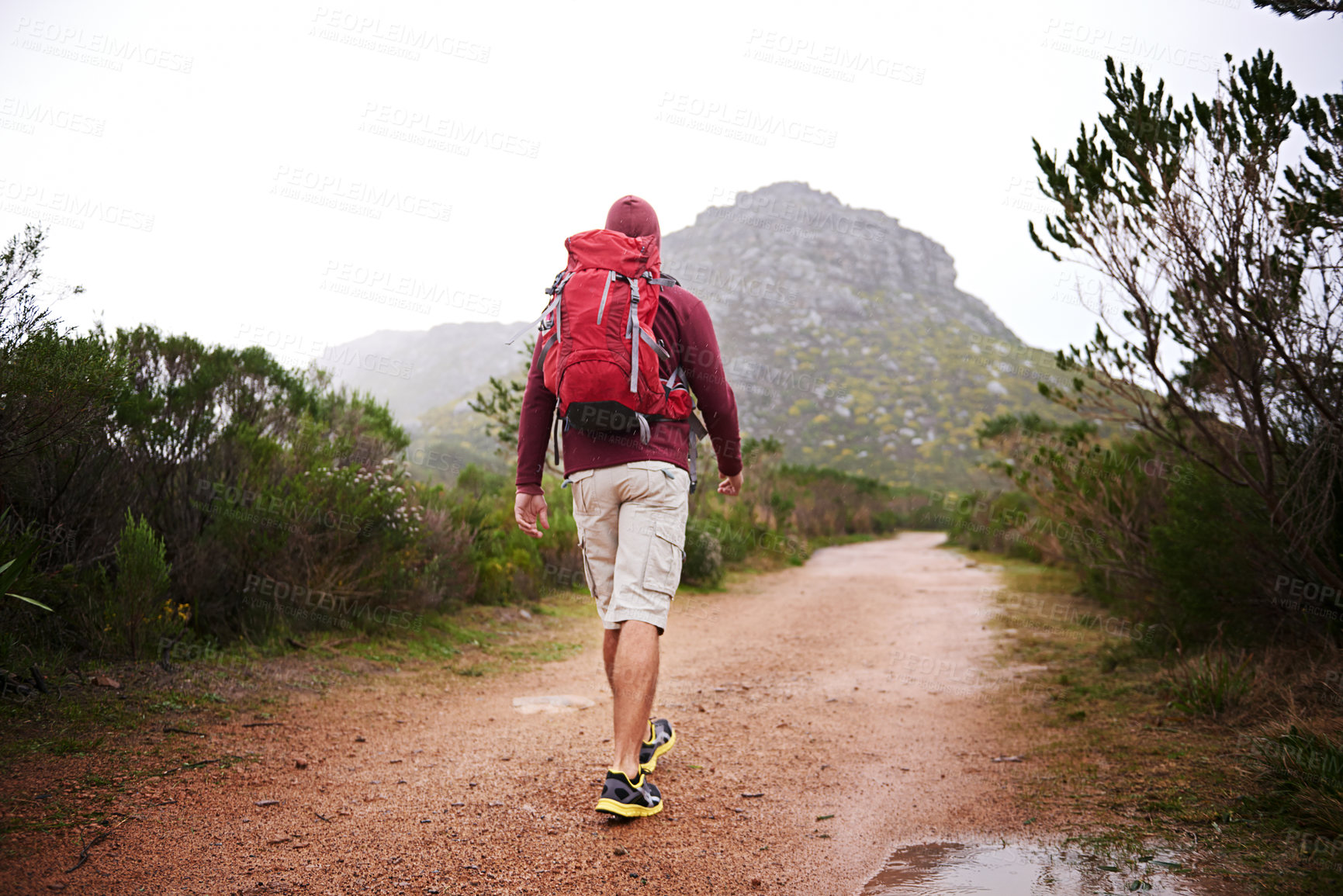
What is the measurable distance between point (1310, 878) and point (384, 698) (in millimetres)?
4388

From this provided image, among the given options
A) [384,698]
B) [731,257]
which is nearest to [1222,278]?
[384,698]

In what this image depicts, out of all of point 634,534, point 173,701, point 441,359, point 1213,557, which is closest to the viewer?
point 634,534

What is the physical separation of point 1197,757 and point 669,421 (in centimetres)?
286

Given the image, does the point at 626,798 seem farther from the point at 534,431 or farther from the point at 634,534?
the point at 534,431

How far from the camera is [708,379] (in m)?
3.19

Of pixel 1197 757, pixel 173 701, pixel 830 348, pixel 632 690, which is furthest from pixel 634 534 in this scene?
pixel 830 348

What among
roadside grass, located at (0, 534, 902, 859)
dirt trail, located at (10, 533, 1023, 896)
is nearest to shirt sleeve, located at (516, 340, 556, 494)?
dirt trail, located at (10, 533, 1023, 896)

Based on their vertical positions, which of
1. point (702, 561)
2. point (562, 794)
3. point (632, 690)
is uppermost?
point (632, 690)

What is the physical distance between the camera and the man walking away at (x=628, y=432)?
2828 millimetres

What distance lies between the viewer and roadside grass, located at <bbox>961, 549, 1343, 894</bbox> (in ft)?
7.97

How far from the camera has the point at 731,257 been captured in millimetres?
107375

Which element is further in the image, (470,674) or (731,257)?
(731,257)

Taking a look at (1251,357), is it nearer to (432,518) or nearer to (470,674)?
(470,674)

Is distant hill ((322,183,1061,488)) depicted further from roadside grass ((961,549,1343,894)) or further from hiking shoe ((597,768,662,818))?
hiking shoe ((597,768,662,818))
